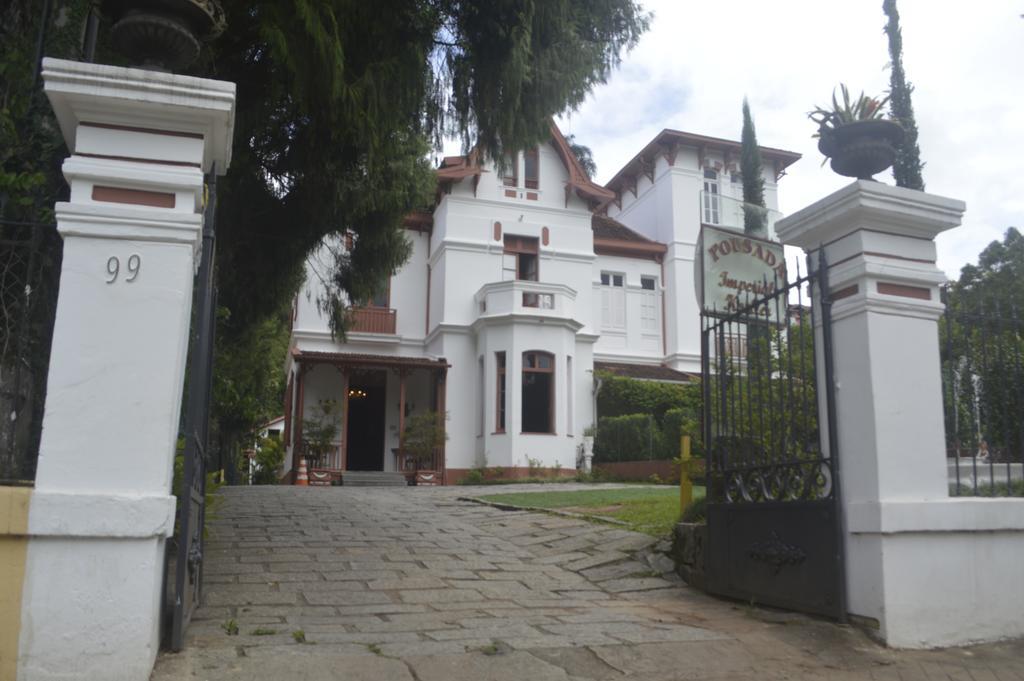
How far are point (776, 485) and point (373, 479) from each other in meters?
15.0

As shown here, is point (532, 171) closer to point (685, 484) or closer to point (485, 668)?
point (685, 484)

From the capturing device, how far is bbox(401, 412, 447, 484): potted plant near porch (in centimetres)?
2048

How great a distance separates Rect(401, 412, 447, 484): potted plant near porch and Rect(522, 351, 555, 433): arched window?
2139 mm

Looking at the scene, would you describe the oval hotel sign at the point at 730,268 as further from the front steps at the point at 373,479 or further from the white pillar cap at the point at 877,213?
the front steps at the point at 373,479

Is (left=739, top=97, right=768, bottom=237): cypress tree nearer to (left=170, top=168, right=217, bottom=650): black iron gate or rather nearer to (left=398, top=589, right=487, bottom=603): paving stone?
(left=398, top=589, right=487, bottom=603): paving stone

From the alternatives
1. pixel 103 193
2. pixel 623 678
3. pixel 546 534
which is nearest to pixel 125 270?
pixel 103 193

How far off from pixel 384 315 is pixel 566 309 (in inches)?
188

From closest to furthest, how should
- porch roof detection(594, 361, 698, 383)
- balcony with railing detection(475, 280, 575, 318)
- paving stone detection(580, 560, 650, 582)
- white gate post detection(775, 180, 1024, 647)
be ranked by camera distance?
white gate post detection(775, 180, 1024, 647) → paving stone detection(580, 560, 650, 582) → balcony with railing detection(475, 280, 575, 318) → porch roof detection(594, 361, 698, 383)

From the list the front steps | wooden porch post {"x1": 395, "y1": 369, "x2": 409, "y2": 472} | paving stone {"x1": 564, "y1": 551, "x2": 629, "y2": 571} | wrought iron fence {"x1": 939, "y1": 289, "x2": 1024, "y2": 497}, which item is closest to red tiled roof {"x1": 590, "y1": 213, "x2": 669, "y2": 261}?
wooden porch post {"x1": 395, "y1": 369, "x2": 409, "y2": 472}

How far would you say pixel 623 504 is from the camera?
→ 11.2 metres

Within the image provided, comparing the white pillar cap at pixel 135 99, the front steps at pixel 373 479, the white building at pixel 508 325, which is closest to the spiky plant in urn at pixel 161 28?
the white pillar cap at pixel 135 99

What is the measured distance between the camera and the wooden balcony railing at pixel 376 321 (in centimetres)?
2248

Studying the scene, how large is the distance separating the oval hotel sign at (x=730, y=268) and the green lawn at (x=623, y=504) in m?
2.40

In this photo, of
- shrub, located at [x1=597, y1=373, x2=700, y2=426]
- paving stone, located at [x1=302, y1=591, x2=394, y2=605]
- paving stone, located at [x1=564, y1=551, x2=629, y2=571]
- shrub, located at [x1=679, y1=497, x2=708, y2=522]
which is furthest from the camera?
shrub, located at [x1=597, y1=373, x2=700, y2=426]
